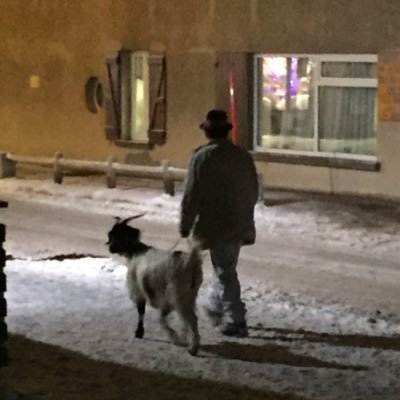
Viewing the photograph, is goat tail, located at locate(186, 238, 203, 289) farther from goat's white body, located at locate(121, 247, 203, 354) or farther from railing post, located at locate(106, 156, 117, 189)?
railing post, located at locate(106, 156, 117, 189)

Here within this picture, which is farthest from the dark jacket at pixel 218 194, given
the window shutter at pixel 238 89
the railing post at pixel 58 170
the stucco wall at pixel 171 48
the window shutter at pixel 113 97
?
the window shutter at pixel 113 97

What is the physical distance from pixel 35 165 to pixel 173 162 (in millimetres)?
3584

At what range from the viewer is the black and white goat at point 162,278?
334 inches

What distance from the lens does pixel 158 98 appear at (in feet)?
68.3

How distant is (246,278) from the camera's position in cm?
1184

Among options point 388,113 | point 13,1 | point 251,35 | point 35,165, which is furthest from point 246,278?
point 13,1

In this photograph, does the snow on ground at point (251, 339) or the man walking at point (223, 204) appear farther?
the man walking at point (223, 204)

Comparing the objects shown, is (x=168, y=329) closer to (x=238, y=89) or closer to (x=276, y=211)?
(x=276, y=211)

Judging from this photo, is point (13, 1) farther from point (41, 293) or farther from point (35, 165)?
point (41, 293)


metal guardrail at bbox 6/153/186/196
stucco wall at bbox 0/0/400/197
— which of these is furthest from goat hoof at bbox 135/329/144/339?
stucco wall at bbox 0/0/400/197

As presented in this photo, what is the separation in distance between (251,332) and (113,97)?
42.3ft

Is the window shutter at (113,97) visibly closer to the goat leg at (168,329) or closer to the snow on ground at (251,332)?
the snow on ground at (251,332)

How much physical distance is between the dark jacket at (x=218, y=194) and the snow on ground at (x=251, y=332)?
0.88 metres

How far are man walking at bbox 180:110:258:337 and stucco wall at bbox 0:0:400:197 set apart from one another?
8.96 meters
